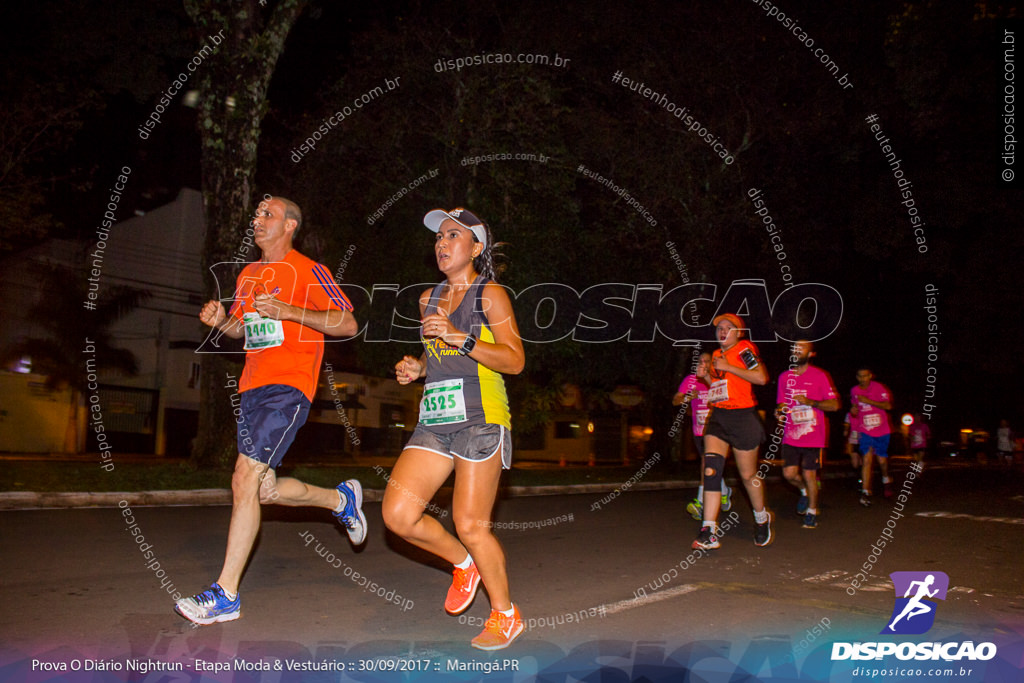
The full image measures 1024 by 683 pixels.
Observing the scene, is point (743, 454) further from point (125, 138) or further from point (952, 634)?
point (125, 138)

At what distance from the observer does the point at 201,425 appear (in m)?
12.3

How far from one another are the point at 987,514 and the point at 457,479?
379 inches

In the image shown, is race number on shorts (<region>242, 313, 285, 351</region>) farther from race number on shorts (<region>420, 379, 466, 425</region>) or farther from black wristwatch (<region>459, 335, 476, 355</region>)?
black wristwatch (<region>459, 335, 476, 355</region>)

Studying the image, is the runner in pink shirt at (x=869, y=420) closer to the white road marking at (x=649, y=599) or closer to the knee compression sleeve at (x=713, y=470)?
the knee compression sleeve at (x=713, y=470)

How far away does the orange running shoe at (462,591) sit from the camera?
170 inches

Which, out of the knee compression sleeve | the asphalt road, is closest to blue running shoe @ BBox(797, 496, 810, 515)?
the asphalt road

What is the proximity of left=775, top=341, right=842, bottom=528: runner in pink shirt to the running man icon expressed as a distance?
3.34 meters

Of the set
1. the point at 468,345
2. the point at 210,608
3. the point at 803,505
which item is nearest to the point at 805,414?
the point at 803,505

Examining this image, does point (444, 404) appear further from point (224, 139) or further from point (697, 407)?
point (224, 139)

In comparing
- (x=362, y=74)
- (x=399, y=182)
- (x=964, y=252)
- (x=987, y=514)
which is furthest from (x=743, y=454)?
(x=964, y=252)

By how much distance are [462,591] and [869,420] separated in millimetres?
9176

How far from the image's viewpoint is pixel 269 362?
4.41 m

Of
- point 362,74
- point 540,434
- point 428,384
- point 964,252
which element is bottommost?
point 540,434

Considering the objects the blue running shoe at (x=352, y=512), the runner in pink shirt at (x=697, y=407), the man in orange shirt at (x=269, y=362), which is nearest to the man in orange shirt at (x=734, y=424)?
the runner in pink shirt at (x=697, y=407)
